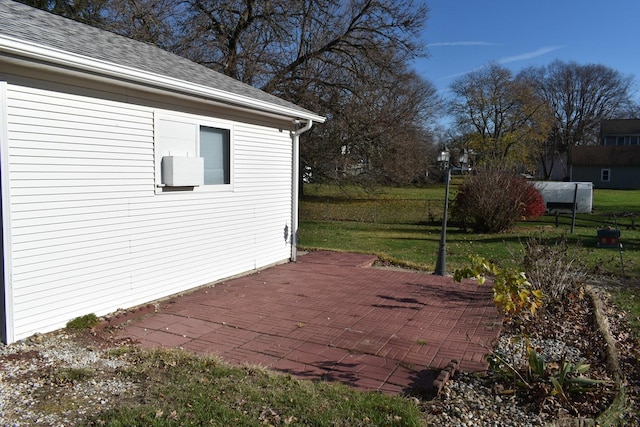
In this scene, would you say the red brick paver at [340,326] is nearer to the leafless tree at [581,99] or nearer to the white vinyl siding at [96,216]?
the white vinyl siding at [96,216]

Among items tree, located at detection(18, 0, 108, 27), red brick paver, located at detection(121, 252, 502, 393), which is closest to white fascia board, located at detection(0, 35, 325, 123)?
red brick paver, located at detection(121, 252, 502, 393)

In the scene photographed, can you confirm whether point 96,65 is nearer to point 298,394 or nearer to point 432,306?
point 298,394

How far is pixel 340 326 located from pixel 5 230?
350cm

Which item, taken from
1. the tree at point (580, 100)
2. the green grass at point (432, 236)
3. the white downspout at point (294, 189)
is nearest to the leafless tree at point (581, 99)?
the tree at point (580, 100)

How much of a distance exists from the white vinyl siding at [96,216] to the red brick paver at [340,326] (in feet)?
1.69

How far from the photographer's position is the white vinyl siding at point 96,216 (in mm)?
4777

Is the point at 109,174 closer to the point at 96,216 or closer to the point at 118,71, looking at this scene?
the point at 96,216

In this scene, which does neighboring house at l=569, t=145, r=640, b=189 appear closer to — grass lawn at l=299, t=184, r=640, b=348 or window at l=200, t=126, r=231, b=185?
grass lawn at l=299, t=184, r=640, b=348

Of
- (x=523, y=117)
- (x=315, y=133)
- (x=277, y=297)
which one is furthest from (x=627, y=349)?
(x=523, y=117)

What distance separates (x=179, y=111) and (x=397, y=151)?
52.3 ft

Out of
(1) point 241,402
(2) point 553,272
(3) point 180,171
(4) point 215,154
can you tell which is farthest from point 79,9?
(1) point 241,402

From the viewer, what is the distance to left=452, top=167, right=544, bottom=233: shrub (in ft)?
49.7

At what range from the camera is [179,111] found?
21.8ft

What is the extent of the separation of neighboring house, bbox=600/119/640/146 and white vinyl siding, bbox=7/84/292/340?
59283 millimetres
